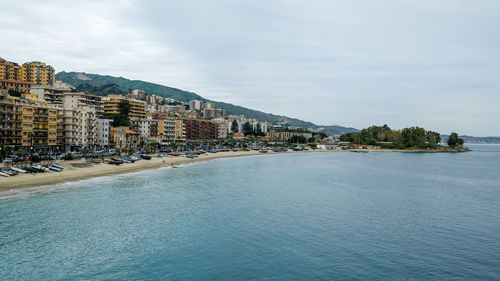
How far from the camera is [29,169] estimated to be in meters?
59.5

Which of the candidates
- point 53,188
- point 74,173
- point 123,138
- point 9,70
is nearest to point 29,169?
point 74,173

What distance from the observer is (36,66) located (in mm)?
159750

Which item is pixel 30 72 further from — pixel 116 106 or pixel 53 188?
pixel 53 188

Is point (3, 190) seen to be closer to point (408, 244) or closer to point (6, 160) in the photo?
point (6, 160)

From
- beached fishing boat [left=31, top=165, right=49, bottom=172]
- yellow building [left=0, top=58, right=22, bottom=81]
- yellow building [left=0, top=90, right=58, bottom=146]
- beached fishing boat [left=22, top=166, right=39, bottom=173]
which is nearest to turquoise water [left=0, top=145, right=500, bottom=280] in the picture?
beached fishing boat [left=31, top=165, right=49, bottom=172]

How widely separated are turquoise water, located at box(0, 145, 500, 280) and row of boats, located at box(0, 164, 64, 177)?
32.0 ft

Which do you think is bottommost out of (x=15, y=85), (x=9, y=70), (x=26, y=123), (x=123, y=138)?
(x=123, y=138)

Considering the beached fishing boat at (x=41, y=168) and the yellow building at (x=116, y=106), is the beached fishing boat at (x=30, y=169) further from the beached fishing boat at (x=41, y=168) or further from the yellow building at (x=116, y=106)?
the yellow building at (x=116, y=106)

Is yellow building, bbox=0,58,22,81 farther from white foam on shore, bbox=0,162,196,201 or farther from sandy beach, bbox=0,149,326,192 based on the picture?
white foam on shore, bbox=0,162,196,201

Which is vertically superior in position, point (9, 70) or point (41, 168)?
Answer: point (9, 70)

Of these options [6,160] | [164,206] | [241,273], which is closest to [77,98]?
[6,160]

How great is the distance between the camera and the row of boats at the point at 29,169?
5575cm

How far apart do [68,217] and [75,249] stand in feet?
33.0

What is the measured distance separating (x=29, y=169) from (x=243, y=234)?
150ft
